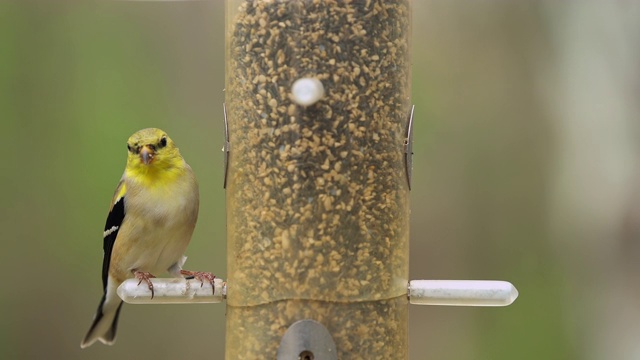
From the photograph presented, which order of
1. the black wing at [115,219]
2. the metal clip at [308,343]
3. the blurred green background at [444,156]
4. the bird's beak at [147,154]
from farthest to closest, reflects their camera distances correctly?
the blurred green background at [444,156], the black wing at [115,219], the bird's beak at [147,154], the metal clip at [308,343]

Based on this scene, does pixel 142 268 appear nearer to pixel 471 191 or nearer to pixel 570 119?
pixel 471 191

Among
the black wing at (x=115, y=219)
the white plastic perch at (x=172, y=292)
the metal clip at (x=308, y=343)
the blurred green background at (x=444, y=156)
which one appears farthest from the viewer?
the blurred green background at (x=444, y=156)

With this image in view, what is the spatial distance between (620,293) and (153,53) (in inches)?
178

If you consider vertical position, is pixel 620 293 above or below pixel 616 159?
below

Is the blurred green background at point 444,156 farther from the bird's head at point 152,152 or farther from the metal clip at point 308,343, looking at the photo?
the metal clip at point 308,343

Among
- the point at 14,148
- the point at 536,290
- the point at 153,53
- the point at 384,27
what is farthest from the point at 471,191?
the point at 384,27

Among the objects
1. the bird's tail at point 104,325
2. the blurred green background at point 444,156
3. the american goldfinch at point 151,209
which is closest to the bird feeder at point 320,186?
the american goldfinch at point 151,209

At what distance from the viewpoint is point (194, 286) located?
3514 millimetres

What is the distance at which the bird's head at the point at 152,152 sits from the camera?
159 inches

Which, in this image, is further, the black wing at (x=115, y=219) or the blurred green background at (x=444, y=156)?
the blurred green background at (x=444, y=156)

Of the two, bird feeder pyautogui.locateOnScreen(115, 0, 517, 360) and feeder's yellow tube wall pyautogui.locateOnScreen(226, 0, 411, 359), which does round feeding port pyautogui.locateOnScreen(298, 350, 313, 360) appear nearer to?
bird feeder pyautogui.locateOnScreen(115, 0, 517, 360)

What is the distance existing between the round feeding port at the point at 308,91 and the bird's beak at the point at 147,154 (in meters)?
1.01

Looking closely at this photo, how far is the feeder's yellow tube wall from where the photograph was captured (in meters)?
3.27

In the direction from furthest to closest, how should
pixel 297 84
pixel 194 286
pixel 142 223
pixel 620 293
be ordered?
pixel 620 293
pixel 142 223
pixel 194 286
pixel 297 84
